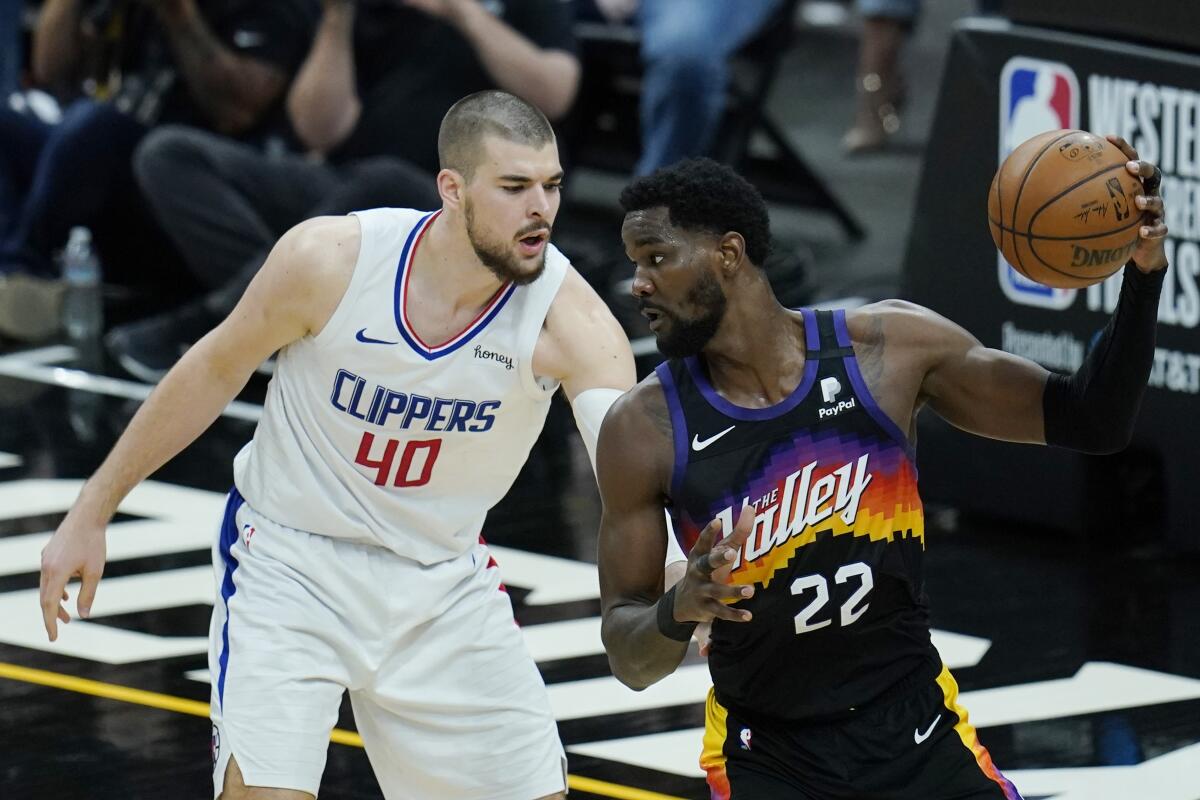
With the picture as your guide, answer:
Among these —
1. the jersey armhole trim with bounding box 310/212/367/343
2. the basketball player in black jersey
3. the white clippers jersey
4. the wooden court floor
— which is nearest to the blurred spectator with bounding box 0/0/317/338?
the wooden court floor

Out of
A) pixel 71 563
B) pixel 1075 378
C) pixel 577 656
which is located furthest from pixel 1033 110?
pixel 71 563

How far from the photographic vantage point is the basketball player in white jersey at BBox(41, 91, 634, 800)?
4480mm

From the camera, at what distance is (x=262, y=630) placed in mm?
4477

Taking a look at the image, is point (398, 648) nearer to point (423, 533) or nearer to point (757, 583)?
point (423, 533)

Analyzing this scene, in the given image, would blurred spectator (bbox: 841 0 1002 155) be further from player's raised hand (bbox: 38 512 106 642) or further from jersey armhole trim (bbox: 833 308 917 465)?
player's raised hand (bbox: 38 512 106 642)

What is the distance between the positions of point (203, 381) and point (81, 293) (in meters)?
5.60

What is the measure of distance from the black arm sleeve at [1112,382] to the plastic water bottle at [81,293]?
6779 millimetres

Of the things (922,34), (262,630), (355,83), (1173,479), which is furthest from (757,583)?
(922,34)

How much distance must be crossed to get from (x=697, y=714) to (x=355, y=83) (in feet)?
15.5

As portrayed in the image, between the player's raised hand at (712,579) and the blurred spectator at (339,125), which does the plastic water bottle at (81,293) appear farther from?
the player's raised hand at (712,579)

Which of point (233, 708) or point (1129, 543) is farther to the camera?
point (1129, 543)

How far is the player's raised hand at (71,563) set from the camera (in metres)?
4.48

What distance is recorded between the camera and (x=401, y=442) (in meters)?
4.59

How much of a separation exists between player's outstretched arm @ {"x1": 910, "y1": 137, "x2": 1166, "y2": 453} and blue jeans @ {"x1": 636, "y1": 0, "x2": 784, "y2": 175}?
604cm
